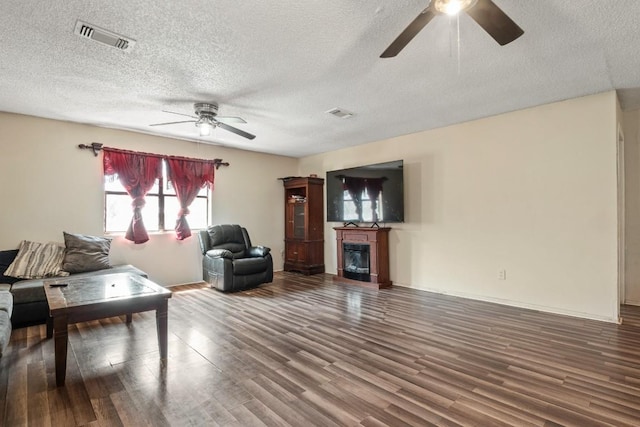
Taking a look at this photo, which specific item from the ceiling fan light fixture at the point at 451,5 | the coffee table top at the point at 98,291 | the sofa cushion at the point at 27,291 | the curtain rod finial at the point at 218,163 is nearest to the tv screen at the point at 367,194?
the curtain rod finial at the point at 218,163

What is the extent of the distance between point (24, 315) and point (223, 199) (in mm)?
3205

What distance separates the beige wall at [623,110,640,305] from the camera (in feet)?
13.1

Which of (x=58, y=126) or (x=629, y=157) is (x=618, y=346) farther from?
(x=58, y=126)

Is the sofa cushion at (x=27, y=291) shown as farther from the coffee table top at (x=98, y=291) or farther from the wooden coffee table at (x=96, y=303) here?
the coffee table top at (x=98, y=291)

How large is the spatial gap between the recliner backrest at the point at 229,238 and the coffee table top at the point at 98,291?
217 centimetres

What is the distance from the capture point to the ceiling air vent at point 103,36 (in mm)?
2199

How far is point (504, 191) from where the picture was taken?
410 centimetres

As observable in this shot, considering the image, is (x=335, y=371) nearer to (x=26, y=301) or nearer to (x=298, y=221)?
(x=26, y=301)

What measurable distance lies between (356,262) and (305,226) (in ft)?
4.39

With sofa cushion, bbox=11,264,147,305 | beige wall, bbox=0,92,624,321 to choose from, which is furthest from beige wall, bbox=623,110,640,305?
sofa cushion, bbox=11,264,147,305

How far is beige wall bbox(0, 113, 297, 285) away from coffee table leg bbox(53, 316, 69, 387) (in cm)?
272

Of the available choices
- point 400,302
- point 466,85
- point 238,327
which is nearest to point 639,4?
point 466,85

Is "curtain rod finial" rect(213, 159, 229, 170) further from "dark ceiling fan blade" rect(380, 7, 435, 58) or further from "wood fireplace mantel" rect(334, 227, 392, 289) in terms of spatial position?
"dark ceiling fan blade" rect(380, 7, 435, 58)

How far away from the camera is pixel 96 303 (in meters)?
2.34
